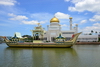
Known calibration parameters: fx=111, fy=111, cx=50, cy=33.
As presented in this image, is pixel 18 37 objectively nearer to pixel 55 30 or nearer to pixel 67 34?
pixel 55 30

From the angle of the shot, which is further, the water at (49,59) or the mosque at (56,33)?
the mosque at (56,33)

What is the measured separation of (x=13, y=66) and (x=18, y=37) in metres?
18.4

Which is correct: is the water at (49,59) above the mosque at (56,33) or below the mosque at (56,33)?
below

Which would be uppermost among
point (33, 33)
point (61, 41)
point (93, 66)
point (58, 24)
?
point (58, 24)

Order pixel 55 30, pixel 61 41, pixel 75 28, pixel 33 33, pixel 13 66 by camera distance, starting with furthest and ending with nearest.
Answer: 1. pixel 75 28
2. pixel 55 30
3. pixel 33 33
4. pixel 61 41
5. pixel 13 66

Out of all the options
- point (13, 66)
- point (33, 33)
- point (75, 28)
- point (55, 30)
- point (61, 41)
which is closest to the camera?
point (13, 66)

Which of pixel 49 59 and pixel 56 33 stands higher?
pixel 56 33

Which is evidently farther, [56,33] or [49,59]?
[56,33]

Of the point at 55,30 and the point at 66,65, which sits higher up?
the point at 55,30

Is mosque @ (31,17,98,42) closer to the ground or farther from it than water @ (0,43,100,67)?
farther from it

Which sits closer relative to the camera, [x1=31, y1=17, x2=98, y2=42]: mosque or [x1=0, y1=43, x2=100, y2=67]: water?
[x1=0, y1=43, x2=100, y2=67]: water

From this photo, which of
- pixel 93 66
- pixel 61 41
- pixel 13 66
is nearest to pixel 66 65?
pixel 93 66

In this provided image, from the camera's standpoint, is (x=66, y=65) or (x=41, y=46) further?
(x=41, y=46)

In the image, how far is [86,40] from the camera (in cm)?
4244
